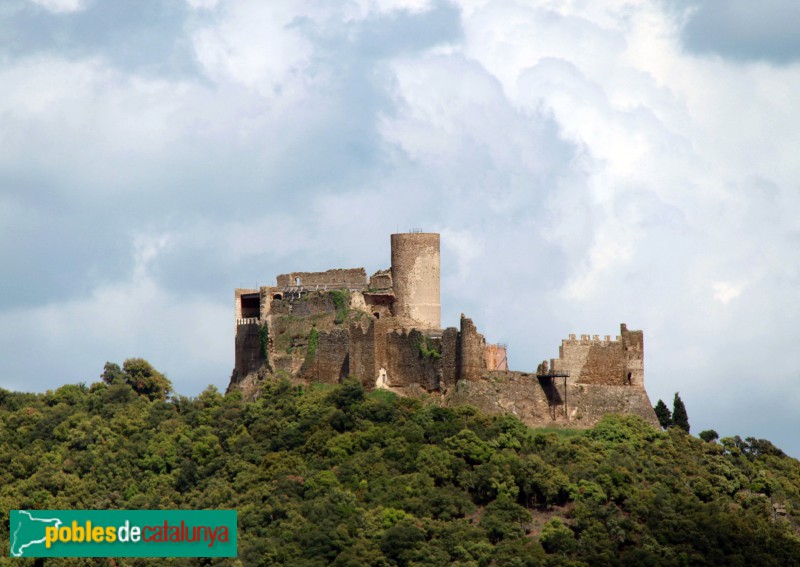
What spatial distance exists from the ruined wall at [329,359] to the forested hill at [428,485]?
737 mm

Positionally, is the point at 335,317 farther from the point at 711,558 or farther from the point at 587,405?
the point at 711,558

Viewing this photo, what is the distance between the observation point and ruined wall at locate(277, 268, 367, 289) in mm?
100125

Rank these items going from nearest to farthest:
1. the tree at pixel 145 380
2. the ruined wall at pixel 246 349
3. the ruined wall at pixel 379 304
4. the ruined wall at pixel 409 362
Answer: the ruined wall at pixel 409 362 < the ruined wall at pixel 379 304 < the ruined wall at pixel 246 349 < the tree at pixel 145 380

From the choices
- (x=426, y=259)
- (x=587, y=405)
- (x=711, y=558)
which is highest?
(x=426, y=259)

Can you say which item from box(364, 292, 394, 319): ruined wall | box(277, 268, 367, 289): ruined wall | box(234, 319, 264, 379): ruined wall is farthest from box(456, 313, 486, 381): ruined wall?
box(234, 319, 264, 379): ruined wall

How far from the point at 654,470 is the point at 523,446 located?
5054 mm

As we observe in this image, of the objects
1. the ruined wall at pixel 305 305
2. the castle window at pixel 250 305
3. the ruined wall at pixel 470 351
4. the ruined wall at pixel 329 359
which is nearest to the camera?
the ruined wall at pixel 470 351

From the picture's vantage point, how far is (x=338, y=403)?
95812mm

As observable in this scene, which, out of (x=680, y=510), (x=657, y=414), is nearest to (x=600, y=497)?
(x=680, y=510)

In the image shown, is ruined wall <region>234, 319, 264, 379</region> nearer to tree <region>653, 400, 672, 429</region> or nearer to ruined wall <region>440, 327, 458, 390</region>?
ruined wall <region>440, 327, 458, 390</region>

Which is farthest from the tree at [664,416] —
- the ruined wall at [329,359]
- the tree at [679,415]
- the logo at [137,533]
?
the logo at [137,533]

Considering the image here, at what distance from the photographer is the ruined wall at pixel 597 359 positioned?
94.8 meters

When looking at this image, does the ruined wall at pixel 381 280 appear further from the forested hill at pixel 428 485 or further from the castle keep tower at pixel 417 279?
the forested hill at pixel 428 485

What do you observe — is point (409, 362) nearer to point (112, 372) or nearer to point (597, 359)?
point (597, 359)
